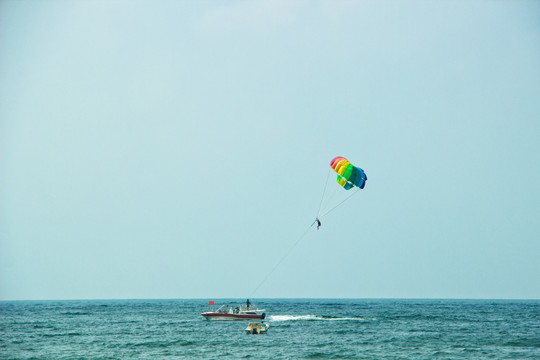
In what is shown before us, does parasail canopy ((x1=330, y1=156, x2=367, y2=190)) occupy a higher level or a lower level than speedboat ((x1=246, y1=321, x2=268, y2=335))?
higher

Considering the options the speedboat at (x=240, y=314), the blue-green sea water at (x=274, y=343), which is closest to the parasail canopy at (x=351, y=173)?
the blue-green sea water at (x=274, y=343)

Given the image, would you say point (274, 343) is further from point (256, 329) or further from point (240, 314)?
point (240, 314)

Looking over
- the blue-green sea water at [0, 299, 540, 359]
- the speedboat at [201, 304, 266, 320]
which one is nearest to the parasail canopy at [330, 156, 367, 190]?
the blue-green sea water at [0, 299, 540, 359]

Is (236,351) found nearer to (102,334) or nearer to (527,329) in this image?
A: (102,334)

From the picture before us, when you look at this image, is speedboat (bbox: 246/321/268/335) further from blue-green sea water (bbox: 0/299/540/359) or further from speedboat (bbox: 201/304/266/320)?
speedboat (bbox: 201/304/266/320)

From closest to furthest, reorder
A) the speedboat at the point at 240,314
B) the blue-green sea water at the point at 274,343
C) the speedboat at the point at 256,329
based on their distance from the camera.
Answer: the blue-green sea water at the point at 274,343
the speedboat at the point at 256,329
the speedboat at the point at 240,314

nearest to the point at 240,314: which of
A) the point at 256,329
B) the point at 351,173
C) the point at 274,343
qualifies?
the point at 256,329

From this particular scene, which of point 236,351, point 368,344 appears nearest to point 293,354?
point 236,351

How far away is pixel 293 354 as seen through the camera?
96.5 feet

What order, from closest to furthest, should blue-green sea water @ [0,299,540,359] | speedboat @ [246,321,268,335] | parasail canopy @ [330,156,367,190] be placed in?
blue-green sea water @ [0,299,540,359]
parasail canopy @ [330,156,367,190]
speedboat @ [246,321,268,335]

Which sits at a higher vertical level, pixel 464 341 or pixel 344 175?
pixel 344 175

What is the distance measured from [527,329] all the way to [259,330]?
23.8 m

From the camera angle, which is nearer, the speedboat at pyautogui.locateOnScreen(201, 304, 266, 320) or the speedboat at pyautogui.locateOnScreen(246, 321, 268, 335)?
the speedboat at pyautogui.locateOnScreen(246, 321, 268, 335)

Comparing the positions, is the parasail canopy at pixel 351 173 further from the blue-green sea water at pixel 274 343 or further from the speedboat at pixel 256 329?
the speedboat at pixel 256 329
